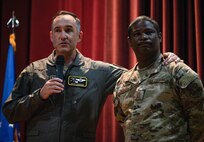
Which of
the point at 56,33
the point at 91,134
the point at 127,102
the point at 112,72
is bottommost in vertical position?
the point at 91,134

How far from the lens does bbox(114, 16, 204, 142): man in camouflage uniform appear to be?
1731 mm

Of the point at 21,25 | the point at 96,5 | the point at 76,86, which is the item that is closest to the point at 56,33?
the point at 76,86

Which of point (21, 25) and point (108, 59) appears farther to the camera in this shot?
point (21, 25)

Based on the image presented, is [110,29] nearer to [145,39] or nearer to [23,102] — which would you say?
[23,102]

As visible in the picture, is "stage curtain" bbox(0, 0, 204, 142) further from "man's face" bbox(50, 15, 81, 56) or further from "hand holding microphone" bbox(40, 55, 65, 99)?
"hand holding microphone" bbox(40, 55, 65, 99)

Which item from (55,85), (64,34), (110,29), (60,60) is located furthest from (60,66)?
(110,29)

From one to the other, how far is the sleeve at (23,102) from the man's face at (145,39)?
2.37 feet

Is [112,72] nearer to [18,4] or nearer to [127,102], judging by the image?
[127,102]

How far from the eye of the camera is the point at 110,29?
11.6 ft

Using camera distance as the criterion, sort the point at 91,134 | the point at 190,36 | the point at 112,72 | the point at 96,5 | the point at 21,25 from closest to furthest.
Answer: the point at 91,134
the point at 112,72
the point at 190,36
the point at 96,5
the point at 21,25

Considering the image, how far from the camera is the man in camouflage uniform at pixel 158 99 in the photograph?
1731mm

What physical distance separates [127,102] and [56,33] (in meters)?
0.81

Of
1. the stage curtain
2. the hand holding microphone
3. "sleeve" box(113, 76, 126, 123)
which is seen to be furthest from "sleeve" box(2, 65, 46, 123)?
the stage curtain

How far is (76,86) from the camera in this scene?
2361mm
